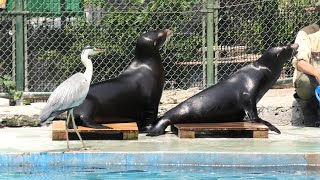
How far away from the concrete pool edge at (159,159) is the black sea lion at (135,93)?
1.32 meters

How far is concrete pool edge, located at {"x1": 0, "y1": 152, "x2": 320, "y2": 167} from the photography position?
23.8 ft

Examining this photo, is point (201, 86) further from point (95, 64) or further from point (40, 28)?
point (40, 28)

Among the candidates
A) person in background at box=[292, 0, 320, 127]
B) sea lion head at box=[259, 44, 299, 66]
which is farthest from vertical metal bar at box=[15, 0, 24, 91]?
person in background at box=[292, 0, 320, 127]

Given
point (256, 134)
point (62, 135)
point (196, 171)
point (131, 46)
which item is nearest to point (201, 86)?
point (131, 46)

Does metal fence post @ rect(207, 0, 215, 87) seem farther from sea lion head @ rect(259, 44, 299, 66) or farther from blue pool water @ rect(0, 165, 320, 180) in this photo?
blue pool water @ rect(0, 165, 320, 180)

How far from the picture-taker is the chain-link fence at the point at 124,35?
10.1m

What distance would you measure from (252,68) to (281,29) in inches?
67.7

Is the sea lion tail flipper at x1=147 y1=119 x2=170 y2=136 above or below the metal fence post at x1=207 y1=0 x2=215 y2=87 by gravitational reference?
below

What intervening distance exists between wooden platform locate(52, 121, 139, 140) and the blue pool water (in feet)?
3.71

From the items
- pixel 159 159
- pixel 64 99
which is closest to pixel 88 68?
pixel 64 99

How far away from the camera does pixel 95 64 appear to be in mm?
10328

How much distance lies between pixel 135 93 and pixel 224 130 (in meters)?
1.12

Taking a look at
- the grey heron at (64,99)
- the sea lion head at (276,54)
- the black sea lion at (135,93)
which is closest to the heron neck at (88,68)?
the grey heron at (64,99)

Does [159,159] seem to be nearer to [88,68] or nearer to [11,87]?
[88,68]
